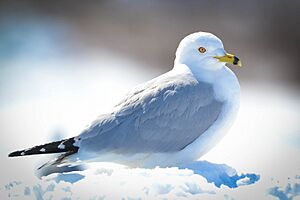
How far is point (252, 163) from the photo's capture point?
223 cm

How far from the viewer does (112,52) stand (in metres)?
2.35

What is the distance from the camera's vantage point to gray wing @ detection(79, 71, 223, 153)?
6.81 ft

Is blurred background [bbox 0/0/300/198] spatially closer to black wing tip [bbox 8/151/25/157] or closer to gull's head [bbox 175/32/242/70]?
black wing tip [bbox 8/151/25/157]

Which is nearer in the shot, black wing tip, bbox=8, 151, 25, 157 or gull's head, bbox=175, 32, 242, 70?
gull's head, bbox=175, 32, 242, 70

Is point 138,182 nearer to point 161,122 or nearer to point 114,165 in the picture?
point 114,165

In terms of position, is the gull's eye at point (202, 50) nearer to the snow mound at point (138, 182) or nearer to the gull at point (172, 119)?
the gull at point (172, 119)

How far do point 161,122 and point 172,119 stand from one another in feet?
0.12

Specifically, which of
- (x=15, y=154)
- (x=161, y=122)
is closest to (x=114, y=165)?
(x=161, y=122)

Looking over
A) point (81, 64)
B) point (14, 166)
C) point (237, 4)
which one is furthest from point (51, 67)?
point (237, 4)

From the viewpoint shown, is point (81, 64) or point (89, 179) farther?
point (81, 64)

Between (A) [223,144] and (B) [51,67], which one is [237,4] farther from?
(B) [51,67]

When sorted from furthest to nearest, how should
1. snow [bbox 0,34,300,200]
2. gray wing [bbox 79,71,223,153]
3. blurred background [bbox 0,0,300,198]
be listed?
blurred background [bbox 0,0,300,198] → snow [bbox 0,34,300,200] → gray wing [bbox 79,71,223,153]

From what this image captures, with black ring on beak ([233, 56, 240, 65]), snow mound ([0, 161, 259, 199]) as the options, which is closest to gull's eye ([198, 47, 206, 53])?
black ring on beak ([233, 56, 240, 65])

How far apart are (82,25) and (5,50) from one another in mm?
299
